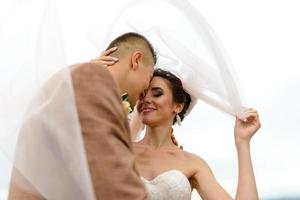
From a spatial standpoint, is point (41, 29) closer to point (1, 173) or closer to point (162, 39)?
point (1, 173)

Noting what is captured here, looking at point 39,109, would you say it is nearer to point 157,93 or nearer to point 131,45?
point 131,45

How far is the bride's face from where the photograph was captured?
5699mm

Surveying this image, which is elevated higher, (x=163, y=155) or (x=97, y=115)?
(x=97, y=115)

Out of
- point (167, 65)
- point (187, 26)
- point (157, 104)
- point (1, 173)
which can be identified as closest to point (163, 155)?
point (157, 104)

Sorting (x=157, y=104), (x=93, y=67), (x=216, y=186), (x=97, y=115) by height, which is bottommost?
(x=216, y=186)

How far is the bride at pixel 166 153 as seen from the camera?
544 cm

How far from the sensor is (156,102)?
5.71 metres

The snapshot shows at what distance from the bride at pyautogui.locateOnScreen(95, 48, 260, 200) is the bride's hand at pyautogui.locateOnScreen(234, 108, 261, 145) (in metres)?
0.46

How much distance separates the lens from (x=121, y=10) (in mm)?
4602

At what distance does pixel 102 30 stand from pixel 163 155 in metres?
1.80

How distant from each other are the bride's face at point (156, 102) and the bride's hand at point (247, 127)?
0.96 meters

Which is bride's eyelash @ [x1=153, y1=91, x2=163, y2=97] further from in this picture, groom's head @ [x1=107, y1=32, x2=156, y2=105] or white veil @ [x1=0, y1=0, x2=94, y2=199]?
white veil @ [x1=0, y1=0, x2=94, y2=199]

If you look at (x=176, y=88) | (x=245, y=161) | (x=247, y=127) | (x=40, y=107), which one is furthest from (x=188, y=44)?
(x=40, y=107)

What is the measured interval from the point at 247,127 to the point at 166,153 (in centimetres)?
125
